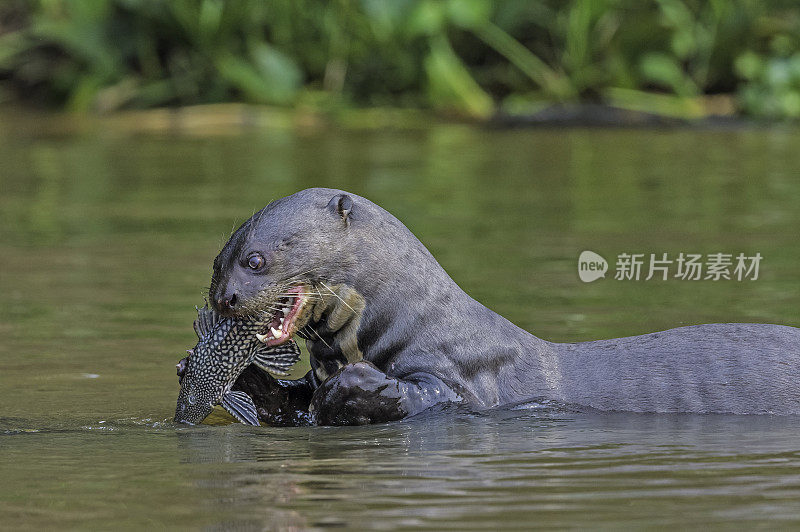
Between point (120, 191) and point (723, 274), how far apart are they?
5.02 meters

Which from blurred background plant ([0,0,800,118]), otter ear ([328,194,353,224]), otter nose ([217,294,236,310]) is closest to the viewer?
otter nose ([217,294,236,310])

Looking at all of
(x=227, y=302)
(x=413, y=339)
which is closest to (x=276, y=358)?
(x=227, y=302)

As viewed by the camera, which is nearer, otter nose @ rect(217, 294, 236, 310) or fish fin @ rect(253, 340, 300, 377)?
otter nose @ rect(217, 294, 236, 310)

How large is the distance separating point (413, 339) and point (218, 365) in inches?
23.3

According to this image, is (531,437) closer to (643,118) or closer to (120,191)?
(120,191)

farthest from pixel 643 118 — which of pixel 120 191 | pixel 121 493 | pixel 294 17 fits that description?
pixel 121 493

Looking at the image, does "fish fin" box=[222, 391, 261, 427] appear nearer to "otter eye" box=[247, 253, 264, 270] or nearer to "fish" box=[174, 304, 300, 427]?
"fish" box=[174, 304, 300, 427]

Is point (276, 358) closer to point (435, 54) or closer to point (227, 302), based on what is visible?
point (227, 302)

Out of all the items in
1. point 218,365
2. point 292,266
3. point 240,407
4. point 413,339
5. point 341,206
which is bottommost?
point 240,407

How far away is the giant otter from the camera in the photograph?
4.37m

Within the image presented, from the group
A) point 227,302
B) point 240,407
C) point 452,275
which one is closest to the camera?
point 227,302

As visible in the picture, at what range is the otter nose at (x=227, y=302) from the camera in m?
4.32

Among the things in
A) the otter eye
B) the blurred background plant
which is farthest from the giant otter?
the blurred background plant

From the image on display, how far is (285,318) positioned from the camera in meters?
4.41
